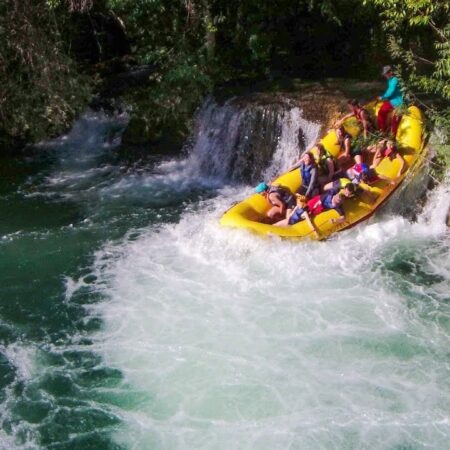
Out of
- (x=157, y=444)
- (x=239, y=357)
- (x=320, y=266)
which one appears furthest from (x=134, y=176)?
(x=157, y=444)

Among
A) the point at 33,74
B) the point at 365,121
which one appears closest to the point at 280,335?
the point at 365,121

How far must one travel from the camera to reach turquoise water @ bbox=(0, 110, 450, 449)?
5.41 m


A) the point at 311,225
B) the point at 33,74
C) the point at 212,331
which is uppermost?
the point at 33,74

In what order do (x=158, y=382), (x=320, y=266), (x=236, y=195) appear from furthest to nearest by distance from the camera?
(x=236, y=195), (x=320, y=266), (x=158, y=382)

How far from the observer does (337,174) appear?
337 inches

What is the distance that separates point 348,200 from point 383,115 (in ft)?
6.19

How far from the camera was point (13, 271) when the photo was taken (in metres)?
7.82

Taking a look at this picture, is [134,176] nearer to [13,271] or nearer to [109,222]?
[109,222]

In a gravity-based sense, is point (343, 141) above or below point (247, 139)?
above

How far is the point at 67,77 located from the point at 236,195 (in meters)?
3.86

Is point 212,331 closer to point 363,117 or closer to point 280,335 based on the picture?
point 280,335

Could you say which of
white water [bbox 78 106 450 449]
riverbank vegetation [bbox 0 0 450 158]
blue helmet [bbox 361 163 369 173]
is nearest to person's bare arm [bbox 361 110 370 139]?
blue helmet [bbox 361 163 369 173]

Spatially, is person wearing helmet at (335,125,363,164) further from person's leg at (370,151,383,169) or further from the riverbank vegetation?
the riverbank vegetation

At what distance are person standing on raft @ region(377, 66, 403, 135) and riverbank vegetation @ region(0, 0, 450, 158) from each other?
409 mm
